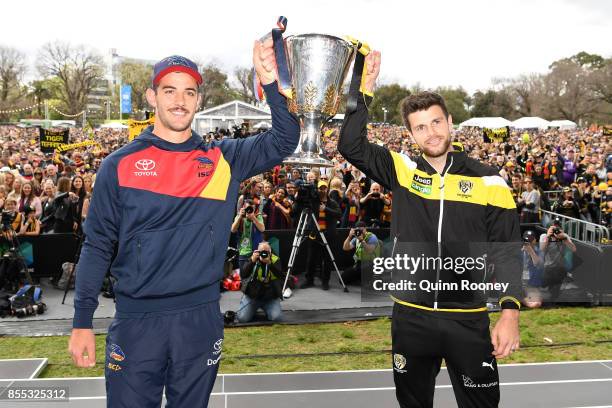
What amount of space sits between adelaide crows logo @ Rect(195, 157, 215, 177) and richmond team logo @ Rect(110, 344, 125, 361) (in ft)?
2.56

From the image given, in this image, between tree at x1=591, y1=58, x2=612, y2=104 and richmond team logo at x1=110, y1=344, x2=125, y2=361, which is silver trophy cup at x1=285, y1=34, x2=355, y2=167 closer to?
richmond team logo at x1=110, y1=344, x2=125, y2=361

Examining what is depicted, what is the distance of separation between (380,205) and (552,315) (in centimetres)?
350

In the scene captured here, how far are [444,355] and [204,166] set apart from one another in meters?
1.37

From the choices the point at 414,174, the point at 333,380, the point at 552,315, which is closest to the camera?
the point at 414,174

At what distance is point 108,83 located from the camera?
113 m

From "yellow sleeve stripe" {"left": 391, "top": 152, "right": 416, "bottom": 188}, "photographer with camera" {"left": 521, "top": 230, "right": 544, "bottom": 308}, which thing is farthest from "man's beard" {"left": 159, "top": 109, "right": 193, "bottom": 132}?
"photographer with camera" {"left": 521, "top": 230, "right": 544, "bottom": 308}

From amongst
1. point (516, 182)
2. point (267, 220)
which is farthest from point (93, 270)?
point (516, 182)

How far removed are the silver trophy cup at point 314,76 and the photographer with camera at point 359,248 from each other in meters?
5.92

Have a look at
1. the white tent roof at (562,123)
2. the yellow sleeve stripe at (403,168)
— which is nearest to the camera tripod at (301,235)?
the yellow sleeve stripe at (403,168)

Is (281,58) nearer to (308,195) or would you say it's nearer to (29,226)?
(308,195)

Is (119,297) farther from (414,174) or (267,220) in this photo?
(267,220)

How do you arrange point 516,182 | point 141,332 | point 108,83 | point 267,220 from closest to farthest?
point 141,332, point 267,220, point 516,182, point 108,83

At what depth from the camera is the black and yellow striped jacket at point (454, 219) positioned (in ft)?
9.12

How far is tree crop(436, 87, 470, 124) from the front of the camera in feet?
222
